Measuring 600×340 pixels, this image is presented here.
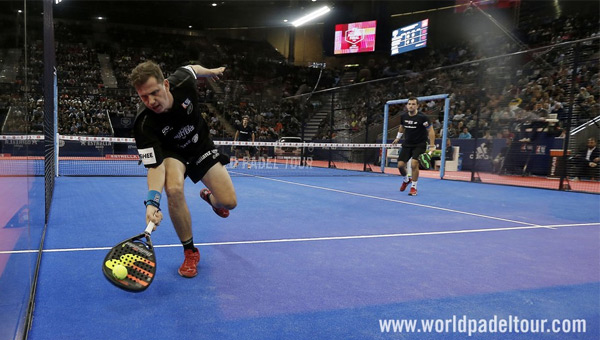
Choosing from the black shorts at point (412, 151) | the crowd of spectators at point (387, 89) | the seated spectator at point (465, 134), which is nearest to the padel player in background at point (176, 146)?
the black shorts at point (412, 151)

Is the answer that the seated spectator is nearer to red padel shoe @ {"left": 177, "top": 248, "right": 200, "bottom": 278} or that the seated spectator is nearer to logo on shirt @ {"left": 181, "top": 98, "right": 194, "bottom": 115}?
logo on shirt @ {"left": 181, "top": 98, "right": 194, "bottom": 115}

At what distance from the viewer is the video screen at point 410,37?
77.8ft

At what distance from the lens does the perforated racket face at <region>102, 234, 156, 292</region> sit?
80.4 inches

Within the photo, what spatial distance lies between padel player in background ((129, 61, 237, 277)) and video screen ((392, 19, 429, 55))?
2281cm

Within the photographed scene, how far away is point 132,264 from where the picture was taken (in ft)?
6.98

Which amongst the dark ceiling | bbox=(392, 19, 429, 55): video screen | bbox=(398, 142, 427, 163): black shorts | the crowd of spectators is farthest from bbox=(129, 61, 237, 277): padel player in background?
the dark ceiling

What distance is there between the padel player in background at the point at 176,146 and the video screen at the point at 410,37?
22.8 metres

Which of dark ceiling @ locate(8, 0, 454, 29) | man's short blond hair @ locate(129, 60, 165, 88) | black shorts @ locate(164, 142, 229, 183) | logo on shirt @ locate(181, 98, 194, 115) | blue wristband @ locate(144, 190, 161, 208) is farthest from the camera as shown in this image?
dark ceiling @ locate(8, 0, 454, 29)

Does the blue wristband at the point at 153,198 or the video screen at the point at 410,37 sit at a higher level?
the video screen at the point at 410,37

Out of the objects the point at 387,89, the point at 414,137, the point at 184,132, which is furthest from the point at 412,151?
the point at 387,89

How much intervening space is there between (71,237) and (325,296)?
2693mm

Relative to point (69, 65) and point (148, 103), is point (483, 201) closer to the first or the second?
point (148, 103)

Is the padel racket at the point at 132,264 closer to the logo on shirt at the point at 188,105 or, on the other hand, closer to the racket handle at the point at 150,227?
the racket handle at the point at 150,227

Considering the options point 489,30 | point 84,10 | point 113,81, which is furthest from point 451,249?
point 84,10
